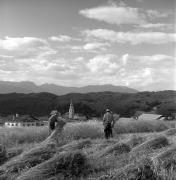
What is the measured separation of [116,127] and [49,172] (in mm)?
14372

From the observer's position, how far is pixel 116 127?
22062mm

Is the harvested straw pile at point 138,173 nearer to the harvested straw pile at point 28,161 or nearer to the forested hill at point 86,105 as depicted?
the harvested straw pile at point 28,161

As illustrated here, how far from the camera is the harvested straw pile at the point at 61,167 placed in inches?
304

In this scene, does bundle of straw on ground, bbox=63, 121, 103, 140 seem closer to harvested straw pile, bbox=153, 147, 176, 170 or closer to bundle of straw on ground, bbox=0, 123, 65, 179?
bundle of straw on ground, bbox=0, 123, 65, 179

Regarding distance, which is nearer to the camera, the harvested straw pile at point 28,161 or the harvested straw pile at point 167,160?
the harvested straw pile at point 167,160

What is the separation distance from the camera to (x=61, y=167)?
812cm

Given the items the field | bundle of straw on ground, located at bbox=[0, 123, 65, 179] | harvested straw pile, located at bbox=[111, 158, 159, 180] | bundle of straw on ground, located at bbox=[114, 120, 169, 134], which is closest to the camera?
harvested straw pile, located at bbox=[111, 158, 159, 180]

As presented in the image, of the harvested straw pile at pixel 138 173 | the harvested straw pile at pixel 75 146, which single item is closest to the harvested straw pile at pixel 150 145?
the harvested straw pile at pixel 75 146

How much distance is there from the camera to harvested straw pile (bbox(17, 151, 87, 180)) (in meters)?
7.72

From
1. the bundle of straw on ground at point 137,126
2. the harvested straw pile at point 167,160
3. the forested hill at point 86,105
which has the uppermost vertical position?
the forested hill at point 86,105

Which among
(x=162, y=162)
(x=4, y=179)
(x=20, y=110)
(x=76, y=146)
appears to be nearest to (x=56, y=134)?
(x=76, y=146)

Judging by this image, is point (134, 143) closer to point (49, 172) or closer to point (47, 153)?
point (47, 153)

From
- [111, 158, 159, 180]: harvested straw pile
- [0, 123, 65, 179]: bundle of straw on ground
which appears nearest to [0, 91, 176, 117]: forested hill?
[0, 123, 65, 179]: bundle of straw on ground

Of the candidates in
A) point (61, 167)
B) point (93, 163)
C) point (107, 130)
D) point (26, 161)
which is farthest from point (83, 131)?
point (61, 167)
